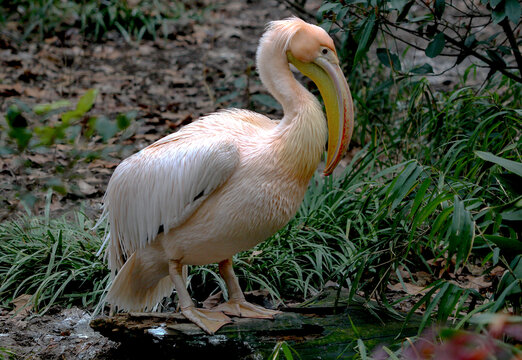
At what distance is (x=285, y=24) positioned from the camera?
3396 mm

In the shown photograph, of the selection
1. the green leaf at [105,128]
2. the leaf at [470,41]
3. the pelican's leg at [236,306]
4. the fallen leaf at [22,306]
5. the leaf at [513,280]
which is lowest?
the fallen leaf at [22,306]

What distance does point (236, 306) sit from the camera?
3.55 meters

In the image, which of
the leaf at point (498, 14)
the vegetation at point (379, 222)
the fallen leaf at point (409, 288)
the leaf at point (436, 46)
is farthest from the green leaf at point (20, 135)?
the fallen leaf at point (409, 288)

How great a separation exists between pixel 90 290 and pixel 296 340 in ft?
5.76

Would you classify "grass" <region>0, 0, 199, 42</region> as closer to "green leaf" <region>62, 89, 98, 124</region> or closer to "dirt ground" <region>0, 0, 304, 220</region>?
"dirt ground" <region>0, 0, 304, 220</region>

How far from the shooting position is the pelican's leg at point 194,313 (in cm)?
329

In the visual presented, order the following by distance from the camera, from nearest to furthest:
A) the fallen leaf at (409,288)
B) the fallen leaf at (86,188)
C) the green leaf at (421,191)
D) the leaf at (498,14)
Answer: the green leaf at (421,191) → the leaf at (498,14) → the fallen leaf at (409,288) → the fallen leaf at (86,188)

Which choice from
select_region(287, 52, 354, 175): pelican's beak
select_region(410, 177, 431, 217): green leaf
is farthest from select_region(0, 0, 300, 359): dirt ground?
select_region(410, 177, 431, 217): green leaf

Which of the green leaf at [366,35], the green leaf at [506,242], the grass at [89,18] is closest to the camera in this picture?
the green leaf at [506,242]

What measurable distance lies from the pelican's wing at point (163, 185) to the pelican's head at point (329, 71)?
54 cm

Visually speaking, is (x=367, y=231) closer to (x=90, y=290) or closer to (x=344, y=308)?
(x=344, y=308)

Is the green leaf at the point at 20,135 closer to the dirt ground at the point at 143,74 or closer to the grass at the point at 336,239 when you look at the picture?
the grass at the point at 336,239

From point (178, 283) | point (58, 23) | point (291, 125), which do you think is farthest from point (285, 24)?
point (58, 23)

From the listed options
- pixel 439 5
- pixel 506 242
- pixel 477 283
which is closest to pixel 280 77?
pixel 439 5
